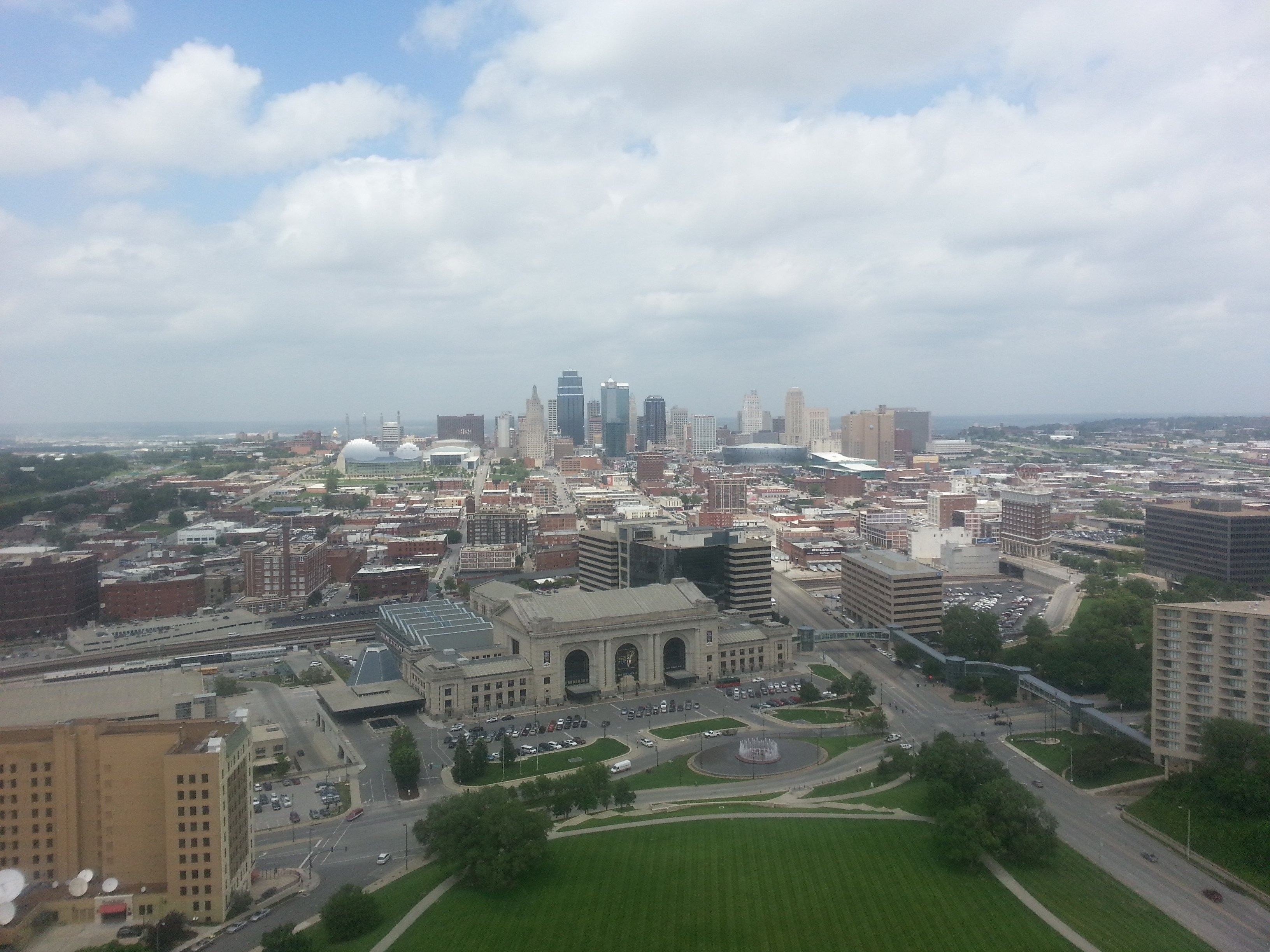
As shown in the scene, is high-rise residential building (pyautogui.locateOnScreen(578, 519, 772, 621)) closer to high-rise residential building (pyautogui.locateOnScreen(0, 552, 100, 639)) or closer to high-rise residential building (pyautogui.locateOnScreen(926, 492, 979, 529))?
high-rise residential building (pyautogui.locateOnScreen(0, 552, 100, 639))

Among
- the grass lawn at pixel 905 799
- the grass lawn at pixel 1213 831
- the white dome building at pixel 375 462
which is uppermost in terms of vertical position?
the white dome building at pixel 375 462

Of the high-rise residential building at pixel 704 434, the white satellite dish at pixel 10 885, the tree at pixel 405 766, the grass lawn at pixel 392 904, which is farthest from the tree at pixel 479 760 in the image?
the high-rise residential building at pixel 704 434

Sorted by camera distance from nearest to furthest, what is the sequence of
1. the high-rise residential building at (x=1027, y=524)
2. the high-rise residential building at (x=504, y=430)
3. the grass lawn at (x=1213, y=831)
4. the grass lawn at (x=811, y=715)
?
the grass lawn at (x=1213, y=831) < the grass lawn at (x=811, y=715) < the high-rise residential building at (x=1027, y=524) < the high-rise residential building at (x=504, y=430)

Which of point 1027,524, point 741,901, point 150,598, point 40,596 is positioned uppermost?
point 1027,524

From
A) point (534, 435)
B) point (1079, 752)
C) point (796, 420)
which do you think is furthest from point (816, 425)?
point (1079, 752)

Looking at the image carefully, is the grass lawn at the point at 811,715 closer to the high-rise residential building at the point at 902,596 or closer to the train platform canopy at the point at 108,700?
the high-rise residential building at the point at 902,596

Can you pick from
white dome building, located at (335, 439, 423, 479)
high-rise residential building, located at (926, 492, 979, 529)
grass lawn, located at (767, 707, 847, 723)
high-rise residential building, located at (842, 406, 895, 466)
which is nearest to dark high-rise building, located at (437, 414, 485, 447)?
white dome building, located at (335, 439, 423, 479)

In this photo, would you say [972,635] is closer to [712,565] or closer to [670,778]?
[712,565]
